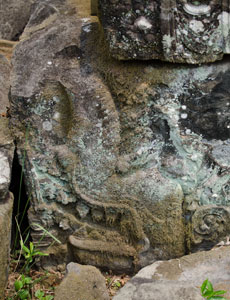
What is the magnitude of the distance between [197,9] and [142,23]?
27 cm

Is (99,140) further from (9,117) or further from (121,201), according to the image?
(9,117)

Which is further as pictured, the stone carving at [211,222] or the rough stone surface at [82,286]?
the stone carving at [211,222]

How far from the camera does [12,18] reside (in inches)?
157

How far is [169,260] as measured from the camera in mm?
→ 2721

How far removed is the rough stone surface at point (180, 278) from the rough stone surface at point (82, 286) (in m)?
0.12

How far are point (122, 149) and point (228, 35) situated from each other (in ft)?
2.63

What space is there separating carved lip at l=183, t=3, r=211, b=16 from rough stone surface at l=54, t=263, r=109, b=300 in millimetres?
1319

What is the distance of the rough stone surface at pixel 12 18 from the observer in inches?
156

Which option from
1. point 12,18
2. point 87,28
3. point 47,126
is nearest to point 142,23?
point 87,28

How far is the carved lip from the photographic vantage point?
8.33ft

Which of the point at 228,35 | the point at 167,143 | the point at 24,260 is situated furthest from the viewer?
the point at 24,260

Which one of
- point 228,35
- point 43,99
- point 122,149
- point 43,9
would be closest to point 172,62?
point 228,35

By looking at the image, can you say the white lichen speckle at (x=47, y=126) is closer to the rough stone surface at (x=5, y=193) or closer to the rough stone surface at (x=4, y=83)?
the rough stone surface at (x=5, y=193)

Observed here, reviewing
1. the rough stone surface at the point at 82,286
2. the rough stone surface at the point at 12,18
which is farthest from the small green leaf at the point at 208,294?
the rough stone surface at the point at 12,18
